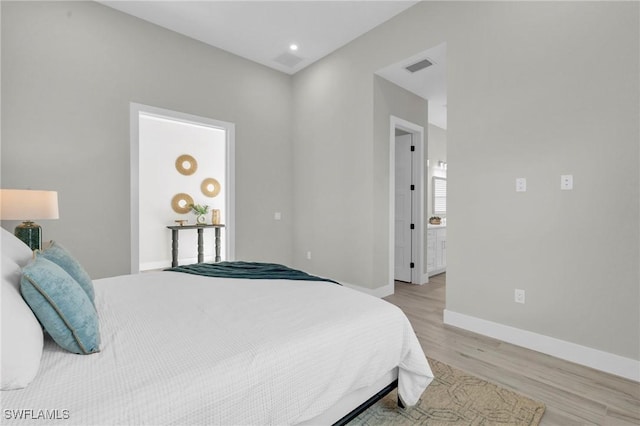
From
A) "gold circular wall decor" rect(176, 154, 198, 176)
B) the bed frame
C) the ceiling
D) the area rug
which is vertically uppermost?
the ceiling

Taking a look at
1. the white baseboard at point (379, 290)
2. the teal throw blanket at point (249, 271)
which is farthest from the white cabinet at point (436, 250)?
the teal throw blanket at point (249, 271)

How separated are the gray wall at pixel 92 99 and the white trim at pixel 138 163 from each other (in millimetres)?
61

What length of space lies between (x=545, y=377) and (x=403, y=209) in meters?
3.00

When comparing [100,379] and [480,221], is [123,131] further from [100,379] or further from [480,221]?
[480,221]

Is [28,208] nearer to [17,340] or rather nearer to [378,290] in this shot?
[17,340]

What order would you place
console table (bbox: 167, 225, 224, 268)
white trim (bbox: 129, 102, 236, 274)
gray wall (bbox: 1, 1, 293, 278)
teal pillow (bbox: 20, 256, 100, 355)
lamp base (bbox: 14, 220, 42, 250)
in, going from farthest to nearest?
console table (bbox: 167, 225, 224, 268), white trim (bbox: 129, 102, 236, 274), gray wall (bbox: 1, 1, 293, 278), lamp base (bbox: 14, 220, 42, 250), teal pillow (bbox: 20, 256, 100, 355)

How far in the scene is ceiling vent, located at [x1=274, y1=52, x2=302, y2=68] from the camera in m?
4.20

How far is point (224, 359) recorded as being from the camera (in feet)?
3.49

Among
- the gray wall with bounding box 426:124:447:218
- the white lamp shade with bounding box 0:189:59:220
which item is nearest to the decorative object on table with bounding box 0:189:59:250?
the white lamp shade with bounding box 0:189:59:220

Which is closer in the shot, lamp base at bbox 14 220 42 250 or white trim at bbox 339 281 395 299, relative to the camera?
lamp base at bbox 14 220 42 250

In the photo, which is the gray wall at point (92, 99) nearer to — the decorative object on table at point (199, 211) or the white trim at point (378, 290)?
the white trim at point (378, 290)

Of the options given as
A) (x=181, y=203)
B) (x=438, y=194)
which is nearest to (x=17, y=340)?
(x=181, y=203)

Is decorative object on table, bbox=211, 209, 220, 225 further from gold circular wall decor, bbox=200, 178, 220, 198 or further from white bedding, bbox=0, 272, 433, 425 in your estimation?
white bedding, bbox=0, 272, 433, 425

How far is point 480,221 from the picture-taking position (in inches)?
110
